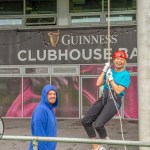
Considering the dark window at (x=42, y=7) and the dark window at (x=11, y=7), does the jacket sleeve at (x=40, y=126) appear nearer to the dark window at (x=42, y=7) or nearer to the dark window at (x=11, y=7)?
the dark window at (x=42, y=7)

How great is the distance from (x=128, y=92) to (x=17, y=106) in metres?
4.62

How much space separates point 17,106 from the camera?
16.4 m

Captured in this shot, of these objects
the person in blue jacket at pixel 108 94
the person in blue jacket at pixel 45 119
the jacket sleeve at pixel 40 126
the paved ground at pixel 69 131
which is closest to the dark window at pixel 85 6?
the paved ground at pixel 69 131

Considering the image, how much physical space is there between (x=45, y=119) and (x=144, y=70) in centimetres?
316

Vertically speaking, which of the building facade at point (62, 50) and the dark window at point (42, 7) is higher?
the dark window at point (42, 7)

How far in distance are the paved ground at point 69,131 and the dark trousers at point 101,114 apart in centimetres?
202

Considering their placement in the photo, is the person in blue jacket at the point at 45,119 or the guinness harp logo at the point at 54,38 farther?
the guinness harp logo at the point at 54,38

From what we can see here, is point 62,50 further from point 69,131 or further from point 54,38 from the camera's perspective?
point 69,131

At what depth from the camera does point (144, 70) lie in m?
7.66

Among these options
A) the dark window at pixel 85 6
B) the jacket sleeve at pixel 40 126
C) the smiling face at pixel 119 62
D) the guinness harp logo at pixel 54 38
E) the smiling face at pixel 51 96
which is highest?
the dark window at pixel 85 6

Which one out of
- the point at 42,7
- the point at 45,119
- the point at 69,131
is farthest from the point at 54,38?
the point at 45,119

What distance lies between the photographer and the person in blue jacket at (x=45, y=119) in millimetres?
5051

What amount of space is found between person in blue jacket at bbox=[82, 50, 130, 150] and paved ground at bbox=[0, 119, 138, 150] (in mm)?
2100

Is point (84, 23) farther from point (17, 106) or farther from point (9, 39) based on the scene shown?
point (17, 106)
